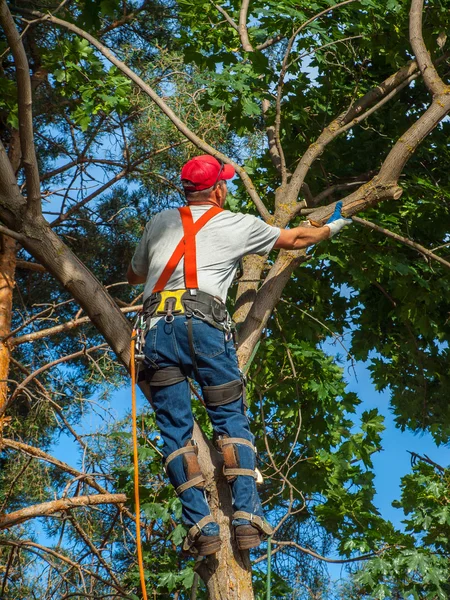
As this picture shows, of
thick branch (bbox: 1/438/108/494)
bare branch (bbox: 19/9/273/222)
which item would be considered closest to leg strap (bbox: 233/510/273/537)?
bare branch (bbox: 19/9/273/222)

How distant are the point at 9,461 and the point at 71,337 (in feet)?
6.58

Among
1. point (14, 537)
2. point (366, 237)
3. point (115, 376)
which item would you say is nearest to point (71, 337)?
point (115, 376)

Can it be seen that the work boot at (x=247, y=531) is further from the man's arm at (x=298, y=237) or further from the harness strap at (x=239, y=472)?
the man's arm at (x=298, y=237)

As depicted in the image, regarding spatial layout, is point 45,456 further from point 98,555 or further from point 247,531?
point 247,531

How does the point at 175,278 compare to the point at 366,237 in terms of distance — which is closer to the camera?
the point at 175,278

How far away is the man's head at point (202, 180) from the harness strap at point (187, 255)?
15cm

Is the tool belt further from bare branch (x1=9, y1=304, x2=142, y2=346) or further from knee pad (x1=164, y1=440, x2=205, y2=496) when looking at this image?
bare branch (x1=9, y1=304, x2=142, y2=346)

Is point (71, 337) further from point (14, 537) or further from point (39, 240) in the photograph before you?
point (39, 240)

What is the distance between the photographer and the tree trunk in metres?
7.81

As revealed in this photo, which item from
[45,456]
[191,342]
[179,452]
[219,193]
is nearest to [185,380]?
[191,342]

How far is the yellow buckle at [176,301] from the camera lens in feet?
11.5

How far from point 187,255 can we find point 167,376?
54 cm

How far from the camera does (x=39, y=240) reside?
Result: 156 inches

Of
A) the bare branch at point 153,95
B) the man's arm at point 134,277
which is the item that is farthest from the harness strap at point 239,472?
the bare branch at point 153,95
